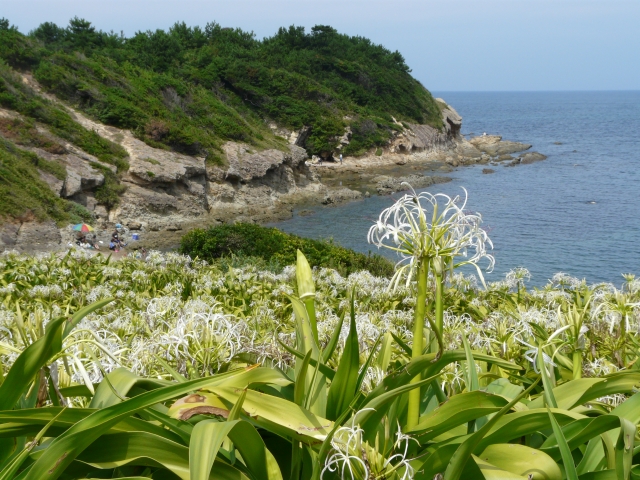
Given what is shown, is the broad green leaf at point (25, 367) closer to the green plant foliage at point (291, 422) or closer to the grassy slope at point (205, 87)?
the green plant foliage at point (291, 422)

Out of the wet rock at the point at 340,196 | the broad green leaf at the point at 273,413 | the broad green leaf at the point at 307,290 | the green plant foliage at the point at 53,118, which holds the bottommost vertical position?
the wet rock at the point at 340,196

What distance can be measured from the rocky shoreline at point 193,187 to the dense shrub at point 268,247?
5470mm

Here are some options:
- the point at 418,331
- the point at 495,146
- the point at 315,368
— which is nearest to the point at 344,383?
the point at 315,368

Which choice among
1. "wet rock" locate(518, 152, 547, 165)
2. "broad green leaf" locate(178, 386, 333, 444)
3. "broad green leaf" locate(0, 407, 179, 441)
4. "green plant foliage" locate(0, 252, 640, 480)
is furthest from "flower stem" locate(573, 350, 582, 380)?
"wet rock" locate(518, 152, 547, 165)

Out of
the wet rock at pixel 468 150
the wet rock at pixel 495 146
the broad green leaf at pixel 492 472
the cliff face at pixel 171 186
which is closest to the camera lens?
the broad green leaf at pixel 492 472

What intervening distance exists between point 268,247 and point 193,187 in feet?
58.7

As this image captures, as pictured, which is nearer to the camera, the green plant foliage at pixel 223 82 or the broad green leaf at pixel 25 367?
the broad green leaf at pixel 25 367

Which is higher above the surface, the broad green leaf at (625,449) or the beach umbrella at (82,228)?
the broad green leaf at (625,449)

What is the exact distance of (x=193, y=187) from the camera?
3192 cm

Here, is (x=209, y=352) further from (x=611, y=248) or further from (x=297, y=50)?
(x=297, y=50)

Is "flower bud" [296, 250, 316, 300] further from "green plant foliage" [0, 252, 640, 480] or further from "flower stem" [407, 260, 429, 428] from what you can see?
"flower stem" [407, 260, 429, 428]

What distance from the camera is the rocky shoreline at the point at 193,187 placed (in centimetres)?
2672

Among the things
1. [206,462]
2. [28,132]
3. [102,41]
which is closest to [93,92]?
[28,132]

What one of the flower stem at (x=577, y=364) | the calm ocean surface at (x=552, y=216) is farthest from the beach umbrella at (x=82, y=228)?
the flower stem at (x=577, y=364)
